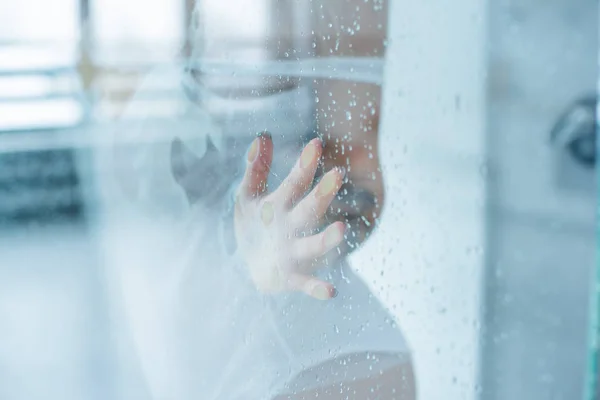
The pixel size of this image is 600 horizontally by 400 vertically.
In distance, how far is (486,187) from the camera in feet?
0.95

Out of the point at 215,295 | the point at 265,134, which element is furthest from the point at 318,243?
the point at 215,295

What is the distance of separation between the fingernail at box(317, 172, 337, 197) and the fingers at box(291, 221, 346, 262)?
0.07 feet

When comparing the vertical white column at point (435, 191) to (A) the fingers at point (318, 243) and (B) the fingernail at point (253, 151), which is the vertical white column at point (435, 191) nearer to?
(A) the fingers at point (318, 243)

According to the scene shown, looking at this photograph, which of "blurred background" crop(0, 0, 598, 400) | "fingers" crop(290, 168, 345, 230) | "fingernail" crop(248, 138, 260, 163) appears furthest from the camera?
"fingernail" crop(248, 138, 260, 163)

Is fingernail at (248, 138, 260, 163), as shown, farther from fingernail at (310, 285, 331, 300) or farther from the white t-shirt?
fingernail at (310, 285, 331, 300)

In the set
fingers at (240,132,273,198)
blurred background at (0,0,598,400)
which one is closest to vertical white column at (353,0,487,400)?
blurred background at (0,0,598,400)

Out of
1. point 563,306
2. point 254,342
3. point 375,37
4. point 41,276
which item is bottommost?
point 41,276

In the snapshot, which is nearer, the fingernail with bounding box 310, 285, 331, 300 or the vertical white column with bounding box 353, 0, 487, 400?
the vertical white column with bounding box 353, 0, 487, 400

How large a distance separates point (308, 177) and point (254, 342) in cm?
Result: 19

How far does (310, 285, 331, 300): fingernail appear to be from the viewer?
0.43 m

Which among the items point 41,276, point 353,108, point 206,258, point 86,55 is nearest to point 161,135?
point 206,258

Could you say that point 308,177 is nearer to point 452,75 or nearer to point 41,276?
point 452,75

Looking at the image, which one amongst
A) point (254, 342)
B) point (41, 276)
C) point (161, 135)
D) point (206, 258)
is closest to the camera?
point (254, 342)

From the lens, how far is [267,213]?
0.49m
